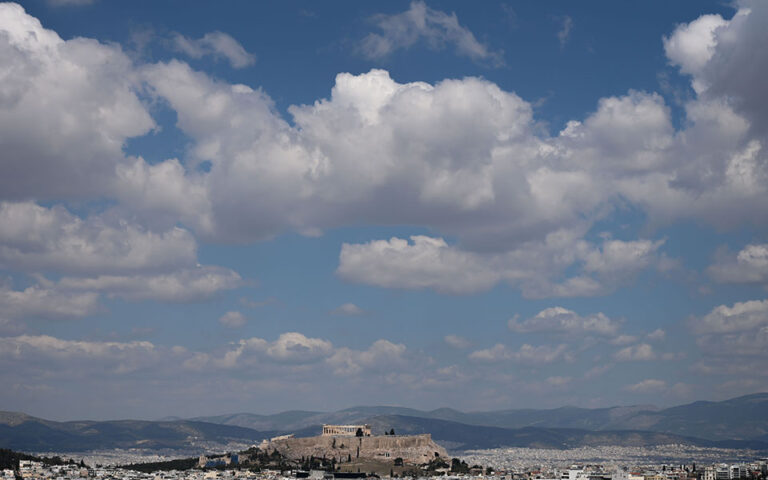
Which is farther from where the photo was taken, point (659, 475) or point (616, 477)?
point (659, 475)

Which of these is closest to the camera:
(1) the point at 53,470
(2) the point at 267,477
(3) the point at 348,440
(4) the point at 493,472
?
(2) the point at 267,477

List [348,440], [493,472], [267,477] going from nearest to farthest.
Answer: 1. [267,477]
2. [493,472]
3. [348,440]

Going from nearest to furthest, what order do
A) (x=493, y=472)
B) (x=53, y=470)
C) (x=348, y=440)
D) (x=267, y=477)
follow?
(x=267, y=477) → (x=53, y=470) → (x=493, y=472) → (x=348, y=440)

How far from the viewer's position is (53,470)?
172 metres

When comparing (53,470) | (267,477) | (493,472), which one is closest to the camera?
(267,477)

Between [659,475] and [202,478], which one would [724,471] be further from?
[202,478]

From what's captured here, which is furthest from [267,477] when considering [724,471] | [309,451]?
[724,471]

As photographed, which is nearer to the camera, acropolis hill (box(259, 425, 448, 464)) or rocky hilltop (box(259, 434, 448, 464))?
acropolis hill (box(259, 425, 448, 464))

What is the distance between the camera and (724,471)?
17562 centimetres

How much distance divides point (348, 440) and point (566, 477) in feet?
162

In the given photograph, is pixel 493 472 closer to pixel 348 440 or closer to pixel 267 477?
pixel 348 440

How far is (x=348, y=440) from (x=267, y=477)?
40.5 meters

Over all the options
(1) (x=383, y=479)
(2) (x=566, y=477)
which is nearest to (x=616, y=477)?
(2) (x=566, y=477)

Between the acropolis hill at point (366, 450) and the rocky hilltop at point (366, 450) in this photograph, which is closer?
the acropolis hill at point (366, 450)
